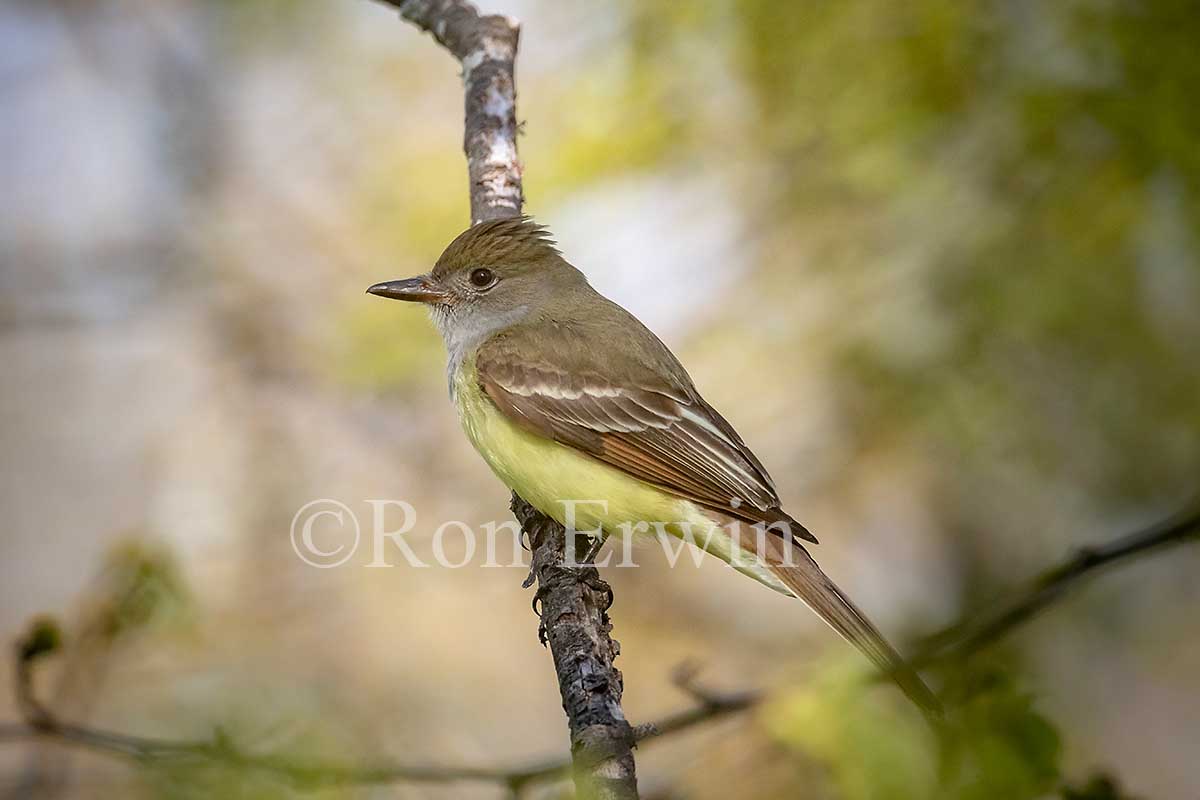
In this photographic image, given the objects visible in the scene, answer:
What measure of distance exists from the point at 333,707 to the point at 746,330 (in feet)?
12.5

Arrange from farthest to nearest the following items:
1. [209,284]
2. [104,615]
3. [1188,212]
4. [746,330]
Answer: [209,284], [746,330], [1188,212], [104,615]

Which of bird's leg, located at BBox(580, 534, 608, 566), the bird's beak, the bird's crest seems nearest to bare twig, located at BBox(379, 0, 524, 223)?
the bird's crest

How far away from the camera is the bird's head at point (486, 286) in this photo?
5188mm

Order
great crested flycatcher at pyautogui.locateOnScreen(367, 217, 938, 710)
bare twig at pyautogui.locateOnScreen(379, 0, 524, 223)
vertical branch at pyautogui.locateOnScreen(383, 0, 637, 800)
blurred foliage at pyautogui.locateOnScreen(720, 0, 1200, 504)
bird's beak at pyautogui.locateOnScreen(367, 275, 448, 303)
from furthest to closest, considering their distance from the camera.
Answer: blurred foliage at pyautogui.locateOnScreen(720, 0, 1200, 504), bird's beak at pyautogui.locateOnScreen(367, 275, 448, 303), bare twig at pyautogui.locateOnScreen(379, 0, 524, 223), great crested flycatcher at pyautogui.locateOnScreen(367, 217, 938, 710), vertical branch at pyautogui.locateOnScreen(383, 0, 637, 800)

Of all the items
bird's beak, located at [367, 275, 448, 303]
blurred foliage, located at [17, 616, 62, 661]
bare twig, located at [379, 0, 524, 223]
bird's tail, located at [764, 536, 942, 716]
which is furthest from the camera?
bird's beak, located at [367, 275, 448, 303]

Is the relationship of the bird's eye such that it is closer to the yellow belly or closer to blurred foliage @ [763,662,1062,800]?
the yellow belly

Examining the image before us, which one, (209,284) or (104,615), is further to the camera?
(209,284)

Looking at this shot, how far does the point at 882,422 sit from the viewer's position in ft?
27.7

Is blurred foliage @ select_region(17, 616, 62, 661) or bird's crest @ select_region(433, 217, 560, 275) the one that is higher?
bird's crest @ select_region(433, 217, 560, 275)

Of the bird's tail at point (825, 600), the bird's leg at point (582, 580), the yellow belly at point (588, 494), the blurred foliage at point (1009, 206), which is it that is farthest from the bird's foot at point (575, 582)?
the blurred foliage at point (1009, 206)

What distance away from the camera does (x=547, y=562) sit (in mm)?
4266

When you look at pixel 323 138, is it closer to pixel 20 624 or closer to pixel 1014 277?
pixel 20 624

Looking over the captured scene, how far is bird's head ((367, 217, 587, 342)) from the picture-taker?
17.0 feet

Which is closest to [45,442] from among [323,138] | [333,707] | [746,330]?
[323,138]
